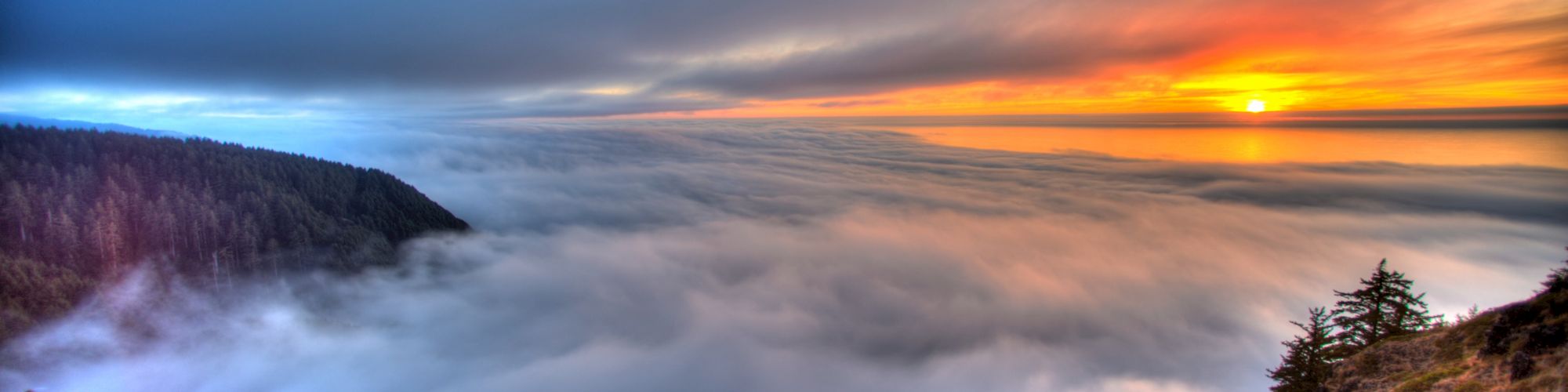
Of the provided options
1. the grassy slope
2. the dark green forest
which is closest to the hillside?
the grassy slope

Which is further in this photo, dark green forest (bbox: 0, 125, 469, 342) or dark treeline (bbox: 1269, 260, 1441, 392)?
dark green forest (bbox: 0, 125, 469, 342)

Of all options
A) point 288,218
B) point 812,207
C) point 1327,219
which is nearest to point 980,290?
point 812,207

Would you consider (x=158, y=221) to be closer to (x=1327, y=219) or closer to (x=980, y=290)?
(x=980, y=290)

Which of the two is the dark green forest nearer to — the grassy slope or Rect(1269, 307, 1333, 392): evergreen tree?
Rect(1269, 307, 1333, 392): evergreen tree

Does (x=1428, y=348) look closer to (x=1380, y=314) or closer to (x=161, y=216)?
(x=1380, y=314)

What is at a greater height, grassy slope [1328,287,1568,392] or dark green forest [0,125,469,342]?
grassy slope [1328,287,1568,392]
